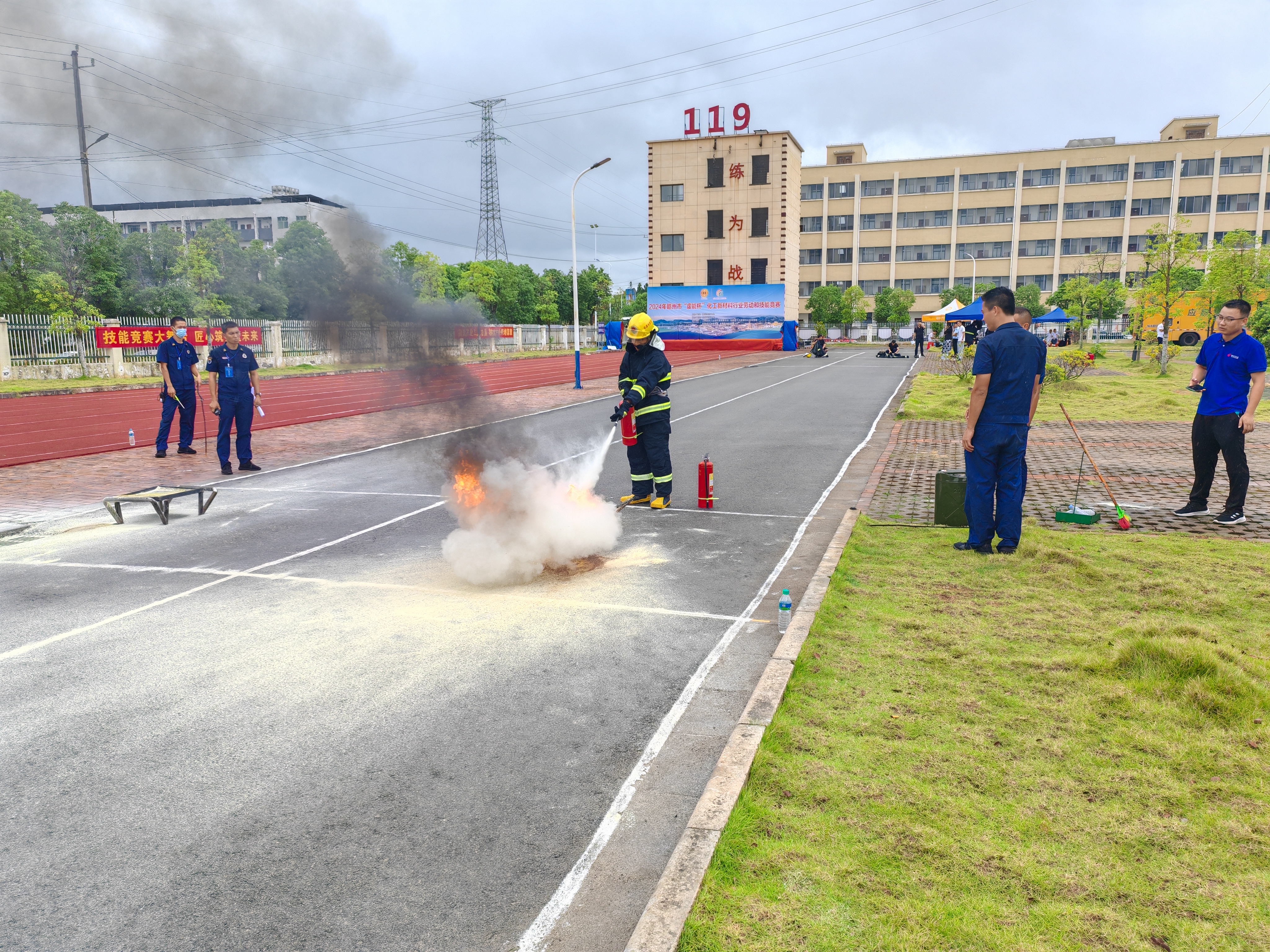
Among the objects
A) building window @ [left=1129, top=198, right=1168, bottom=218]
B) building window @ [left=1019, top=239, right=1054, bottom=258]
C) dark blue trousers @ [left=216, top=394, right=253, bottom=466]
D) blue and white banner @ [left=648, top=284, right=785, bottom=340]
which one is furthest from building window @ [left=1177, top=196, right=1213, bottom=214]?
dark blue trousers @ [left=216, top=394, right=253, bottom=466]

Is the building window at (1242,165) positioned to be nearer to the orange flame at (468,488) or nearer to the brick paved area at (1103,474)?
the brick paved area at (1103,474)

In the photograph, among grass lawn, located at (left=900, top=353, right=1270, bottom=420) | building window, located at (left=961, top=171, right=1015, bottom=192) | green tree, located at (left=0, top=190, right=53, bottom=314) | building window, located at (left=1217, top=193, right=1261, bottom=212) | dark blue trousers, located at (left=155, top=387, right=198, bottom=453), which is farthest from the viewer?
building window, located at (left=961, top=171, right=1015, bottom=192)

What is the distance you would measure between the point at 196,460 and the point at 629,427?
28.0 feet

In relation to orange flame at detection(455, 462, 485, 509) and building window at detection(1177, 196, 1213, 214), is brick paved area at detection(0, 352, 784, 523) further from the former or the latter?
building window at detection(1177, 196, 1213, 214)

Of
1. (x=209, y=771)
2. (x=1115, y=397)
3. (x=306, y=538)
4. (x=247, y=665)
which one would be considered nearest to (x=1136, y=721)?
(x=209, y=771)

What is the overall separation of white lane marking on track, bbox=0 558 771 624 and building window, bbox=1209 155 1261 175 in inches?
3847

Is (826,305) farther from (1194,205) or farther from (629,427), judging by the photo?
(629,427)

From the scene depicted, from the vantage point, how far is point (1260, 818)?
3322 mm

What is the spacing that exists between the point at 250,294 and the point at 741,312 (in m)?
31.3

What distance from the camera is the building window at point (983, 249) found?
8462cm

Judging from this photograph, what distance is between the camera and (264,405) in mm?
23312

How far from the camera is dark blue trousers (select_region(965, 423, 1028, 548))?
279 inches

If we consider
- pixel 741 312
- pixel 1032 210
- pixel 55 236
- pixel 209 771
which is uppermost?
pixel 1032 210

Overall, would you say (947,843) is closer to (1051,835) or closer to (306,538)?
(1051,835)
